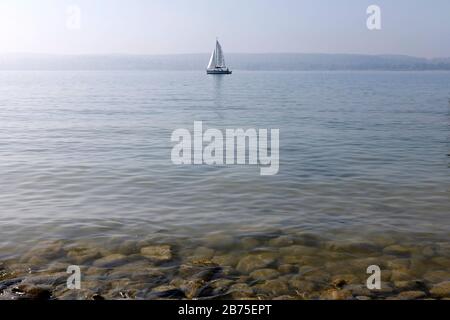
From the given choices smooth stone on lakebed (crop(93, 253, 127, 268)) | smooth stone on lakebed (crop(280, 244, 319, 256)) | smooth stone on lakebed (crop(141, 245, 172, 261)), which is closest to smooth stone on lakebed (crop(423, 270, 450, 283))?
smooth stone on lakebed (crop(280, 244, 319, 256))

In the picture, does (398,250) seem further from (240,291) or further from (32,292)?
(32,292)

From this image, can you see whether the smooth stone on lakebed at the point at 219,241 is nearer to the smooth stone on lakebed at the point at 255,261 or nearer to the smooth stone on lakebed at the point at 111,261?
the smooth stone on lakebed at the point at 255,261

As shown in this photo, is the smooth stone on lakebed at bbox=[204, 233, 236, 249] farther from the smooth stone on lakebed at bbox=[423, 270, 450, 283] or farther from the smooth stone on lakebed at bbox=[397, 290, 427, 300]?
the smooth stone on lakebed at bbox=[423, 270, 450, 283]

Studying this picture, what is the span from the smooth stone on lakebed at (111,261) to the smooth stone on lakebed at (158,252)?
1.87 feet

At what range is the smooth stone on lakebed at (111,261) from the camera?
1195cm

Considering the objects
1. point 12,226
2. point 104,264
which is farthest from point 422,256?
point 12,226

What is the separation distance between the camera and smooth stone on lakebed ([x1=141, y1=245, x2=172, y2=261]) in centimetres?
1240

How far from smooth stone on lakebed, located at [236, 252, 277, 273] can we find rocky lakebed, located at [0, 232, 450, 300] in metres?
0.02

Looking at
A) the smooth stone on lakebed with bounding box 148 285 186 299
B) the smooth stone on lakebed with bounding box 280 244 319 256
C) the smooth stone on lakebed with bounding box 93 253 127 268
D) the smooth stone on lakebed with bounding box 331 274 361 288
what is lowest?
the smooth stone on lakebed with bounding box 331 274 361 288

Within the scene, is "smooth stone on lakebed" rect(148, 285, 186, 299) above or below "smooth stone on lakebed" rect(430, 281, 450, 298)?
above

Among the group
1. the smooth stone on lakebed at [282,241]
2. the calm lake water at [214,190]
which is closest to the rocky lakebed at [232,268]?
the smooth stone on lakebed at [282,241]

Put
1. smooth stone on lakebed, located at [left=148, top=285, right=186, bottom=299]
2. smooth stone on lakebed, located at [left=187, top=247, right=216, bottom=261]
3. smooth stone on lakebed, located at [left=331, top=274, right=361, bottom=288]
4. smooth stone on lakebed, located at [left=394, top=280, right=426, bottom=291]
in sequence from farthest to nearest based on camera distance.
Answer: smooth stone on lakebed, located at [left=187, top=247, right=216, bottom=261], smooth stone on lakebed, located at [left=331, top=274, right=361, bottom=288], smooth stone on lakebed, located at [left=394, top=280, right=426, bottom=291], smooth stone on lakebed, located at [left=148, top=285, right=186, bottom=299]

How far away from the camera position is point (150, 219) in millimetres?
15547

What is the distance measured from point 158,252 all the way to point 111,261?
3.98ft
